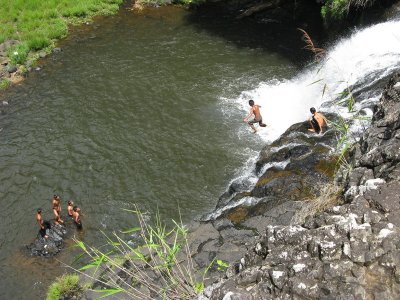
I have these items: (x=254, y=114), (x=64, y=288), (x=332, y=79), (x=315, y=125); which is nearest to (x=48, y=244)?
(x=64, y=288)

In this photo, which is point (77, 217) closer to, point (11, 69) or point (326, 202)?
point (326, 202)

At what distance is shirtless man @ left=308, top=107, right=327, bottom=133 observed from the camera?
42.5 ft

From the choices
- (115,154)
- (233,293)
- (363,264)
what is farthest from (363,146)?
(115,154)

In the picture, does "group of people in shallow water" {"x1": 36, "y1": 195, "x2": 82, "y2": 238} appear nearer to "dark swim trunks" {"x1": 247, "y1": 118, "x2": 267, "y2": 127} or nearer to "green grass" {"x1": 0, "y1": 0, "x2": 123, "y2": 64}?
"dark swim trunks" {"x1": 247, "y1": 118, "x2": 267, "y2": 127}

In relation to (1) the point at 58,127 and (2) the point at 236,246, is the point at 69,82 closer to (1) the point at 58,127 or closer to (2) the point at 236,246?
(1) the point at 58,127

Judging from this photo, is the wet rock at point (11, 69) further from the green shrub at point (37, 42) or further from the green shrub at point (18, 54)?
the green shrub at point (37, 42)

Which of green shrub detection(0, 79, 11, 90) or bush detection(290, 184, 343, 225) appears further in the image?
green shrub detection(0, 79, 11, 90)

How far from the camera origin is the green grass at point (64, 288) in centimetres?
1053

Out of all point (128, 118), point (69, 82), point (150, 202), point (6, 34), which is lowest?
point (150, 202)

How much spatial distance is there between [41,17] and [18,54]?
484cm

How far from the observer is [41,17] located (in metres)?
25.3

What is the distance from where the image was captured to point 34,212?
13664mm


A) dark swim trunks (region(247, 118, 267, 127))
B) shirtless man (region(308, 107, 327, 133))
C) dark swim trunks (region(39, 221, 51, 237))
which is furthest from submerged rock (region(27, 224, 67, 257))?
shirtless man (region(308, 107, 327, 133))

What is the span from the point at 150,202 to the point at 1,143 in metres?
7.41
